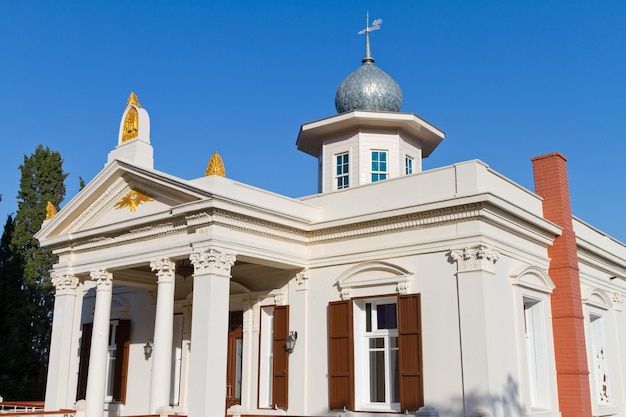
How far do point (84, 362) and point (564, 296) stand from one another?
12.7m

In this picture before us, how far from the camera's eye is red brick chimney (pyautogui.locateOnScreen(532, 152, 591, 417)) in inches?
568

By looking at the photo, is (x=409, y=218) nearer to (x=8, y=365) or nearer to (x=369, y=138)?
(x=369, y=138)

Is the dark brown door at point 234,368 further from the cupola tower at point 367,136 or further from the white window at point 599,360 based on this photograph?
the white window at point 599,360

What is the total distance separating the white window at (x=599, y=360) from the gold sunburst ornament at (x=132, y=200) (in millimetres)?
11302

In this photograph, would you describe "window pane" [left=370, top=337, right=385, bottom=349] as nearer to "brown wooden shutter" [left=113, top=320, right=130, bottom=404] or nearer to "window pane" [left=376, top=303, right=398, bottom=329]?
"window pane" [left=376, top=303, right=398, bottom=329]

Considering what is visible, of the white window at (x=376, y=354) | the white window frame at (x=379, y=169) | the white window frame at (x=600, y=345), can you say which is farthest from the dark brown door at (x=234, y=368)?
the white window frame at (x=600, y=345)

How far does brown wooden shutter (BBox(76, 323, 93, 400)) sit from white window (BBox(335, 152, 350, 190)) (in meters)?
8.11

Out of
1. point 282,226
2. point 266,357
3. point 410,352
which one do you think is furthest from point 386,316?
point 266,357

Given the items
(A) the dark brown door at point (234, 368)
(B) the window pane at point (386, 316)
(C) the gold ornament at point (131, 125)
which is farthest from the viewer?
(C) the gold ornament at point (131, 125)

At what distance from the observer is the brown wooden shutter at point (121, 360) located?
18.1 metres

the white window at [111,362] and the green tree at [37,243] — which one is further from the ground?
the green tree at [37,243]

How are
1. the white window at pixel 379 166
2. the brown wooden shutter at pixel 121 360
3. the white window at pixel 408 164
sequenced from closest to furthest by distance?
the brown wooden shutter at pixel 121 360
the white window at pixel 379 166
the white window at pixel 408 164

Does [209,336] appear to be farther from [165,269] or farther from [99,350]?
[99,350]

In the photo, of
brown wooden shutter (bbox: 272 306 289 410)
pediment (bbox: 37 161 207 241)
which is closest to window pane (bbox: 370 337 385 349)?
brown wooden shutter (bbox: 272 306 289 410)
